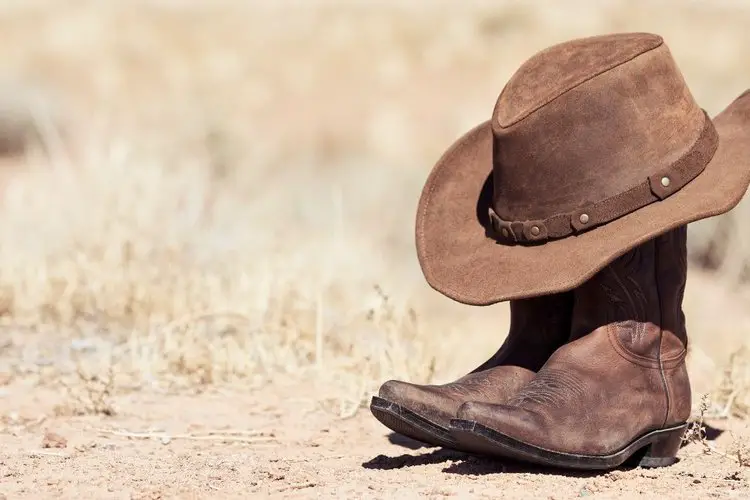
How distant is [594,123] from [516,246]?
1.35 ft

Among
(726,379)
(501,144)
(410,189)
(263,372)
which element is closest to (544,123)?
(501,144)

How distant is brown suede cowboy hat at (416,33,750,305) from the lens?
10.3ft

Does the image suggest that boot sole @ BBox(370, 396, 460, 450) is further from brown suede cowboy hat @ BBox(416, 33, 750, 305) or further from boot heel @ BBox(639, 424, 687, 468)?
boot heel @ BBox(639, 424, 687, 468)

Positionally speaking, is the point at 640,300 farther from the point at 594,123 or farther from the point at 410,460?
the point at 410,460

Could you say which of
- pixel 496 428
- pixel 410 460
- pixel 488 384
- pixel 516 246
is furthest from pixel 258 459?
pixel 516 246

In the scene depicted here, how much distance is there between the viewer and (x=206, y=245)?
6512 mm

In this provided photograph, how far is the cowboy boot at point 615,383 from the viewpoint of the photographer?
→ 3.03 metres

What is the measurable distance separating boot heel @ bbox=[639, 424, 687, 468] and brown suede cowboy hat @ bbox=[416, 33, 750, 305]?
575 mm

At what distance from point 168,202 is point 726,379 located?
341 cm

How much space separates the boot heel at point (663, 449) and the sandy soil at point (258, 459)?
0.04 meters

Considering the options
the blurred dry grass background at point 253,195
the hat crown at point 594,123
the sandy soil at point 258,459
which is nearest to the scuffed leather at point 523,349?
the sandy soil at point 258,459

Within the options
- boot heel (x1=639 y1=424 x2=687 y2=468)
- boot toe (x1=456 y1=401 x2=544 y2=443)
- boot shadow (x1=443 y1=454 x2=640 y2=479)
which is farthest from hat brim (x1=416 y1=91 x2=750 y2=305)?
boot heel (x1=639 y1=424 x2=687 y2=468)

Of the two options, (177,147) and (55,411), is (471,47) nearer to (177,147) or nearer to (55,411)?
(177,147)

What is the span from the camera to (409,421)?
3113 millimetres
